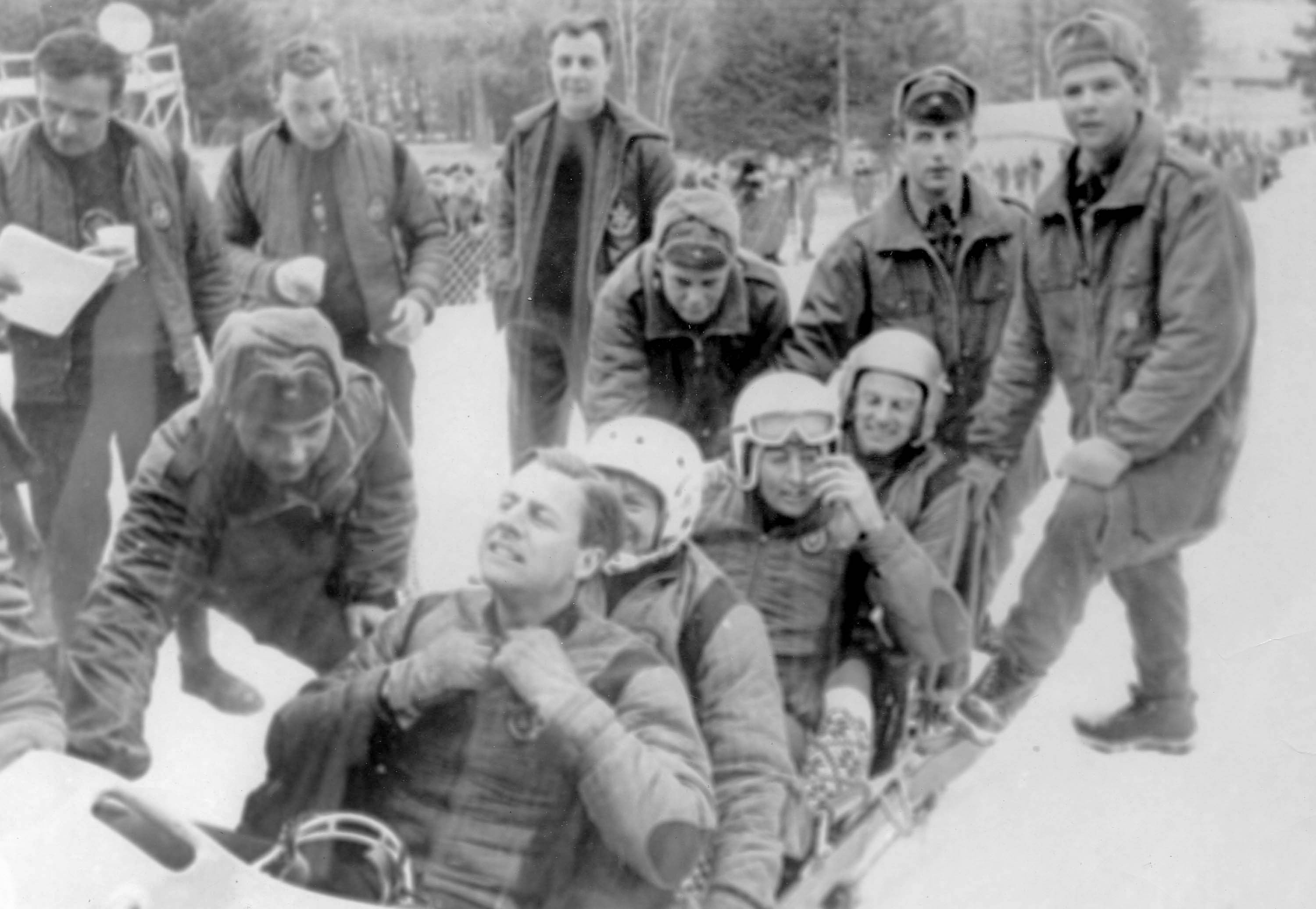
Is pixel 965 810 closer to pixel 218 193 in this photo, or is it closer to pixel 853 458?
pixel 853 458

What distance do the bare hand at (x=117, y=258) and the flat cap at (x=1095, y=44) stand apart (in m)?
1.47

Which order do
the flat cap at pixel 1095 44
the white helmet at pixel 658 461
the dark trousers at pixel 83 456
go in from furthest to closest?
the dark trousers at pixel 83 456, the white helmet at pixel 658 461, the flat cap at pixel 1095 44

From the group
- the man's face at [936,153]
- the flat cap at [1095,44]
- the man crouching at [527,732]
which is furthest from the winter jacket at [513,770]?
the flat cap at [1095,44]

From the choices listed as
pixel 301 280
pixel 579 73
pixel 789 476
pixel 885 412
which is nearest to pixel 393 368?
pixel 301 280

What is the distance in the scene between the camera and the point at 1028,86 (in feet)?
8.38

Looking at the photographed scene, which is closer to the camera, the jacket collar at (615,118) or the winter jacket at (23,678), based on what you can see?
the jacket collar at (615,118)

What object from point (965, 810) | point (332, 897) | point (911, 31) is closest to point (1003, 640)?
point (965, 810)

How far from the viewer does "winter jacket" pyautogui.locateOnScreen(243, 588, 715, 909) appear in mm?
2656

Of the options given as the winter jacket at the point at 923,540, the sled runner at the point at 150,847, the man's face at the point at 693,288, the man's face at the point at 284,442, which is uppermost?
the man's face at the point at 693,288

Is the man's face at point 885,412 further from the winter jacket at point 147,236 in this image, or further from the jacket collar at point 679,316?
the winter jacket at point 147,236

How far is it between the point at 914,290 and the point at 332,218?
917 millimetres

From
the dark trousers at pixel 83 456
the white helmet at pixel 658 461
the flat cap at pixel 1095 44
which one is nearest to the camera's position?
the flat cap at pixel 1095 44

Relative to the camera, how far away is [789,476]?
268cm

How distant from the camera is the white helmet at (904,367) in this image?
264 centimetres
